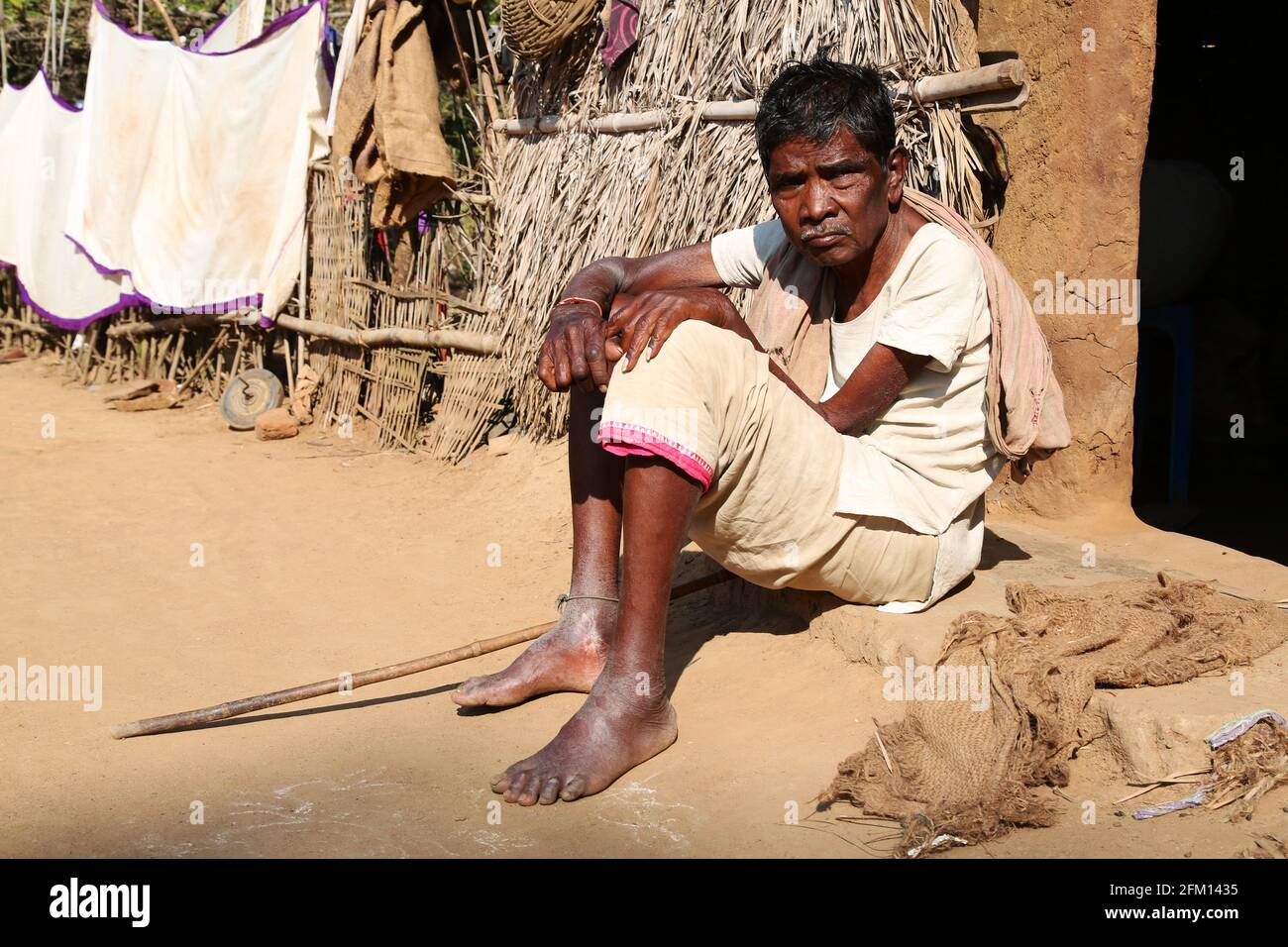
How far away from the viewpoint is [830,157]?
244 centimetres

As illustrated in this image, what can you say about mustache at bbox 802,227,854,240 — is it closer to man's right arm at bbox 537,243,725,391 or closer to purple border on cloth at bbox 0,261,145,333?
man's right arm at bbox 537,243,725,391

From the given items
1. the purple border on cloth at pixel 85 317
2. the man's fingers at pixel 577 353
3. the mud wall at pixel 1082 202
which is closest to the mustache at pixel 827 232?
the man's fingers at pixel 577 353

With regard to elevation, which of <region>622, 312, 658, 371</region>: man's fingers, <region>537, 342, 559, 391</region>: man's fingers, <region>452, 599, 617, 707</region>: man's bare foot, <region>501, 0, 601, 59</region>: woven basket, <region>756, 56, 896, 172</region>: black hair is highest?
<region>501, 0, 601, 59</region>: woven basket

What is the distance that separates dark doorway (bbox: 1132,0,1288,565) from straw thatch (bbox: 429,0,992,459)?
125 cm

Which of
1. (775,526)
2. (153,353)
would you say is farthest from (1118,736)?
(153,353)

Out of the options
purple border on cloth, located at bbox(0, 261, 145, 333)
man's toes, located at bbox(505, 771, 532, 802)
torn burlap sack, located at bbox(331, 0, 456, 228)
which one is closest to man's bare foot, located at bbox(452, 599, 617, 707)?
man's toes, located at bbox(505, 771, 532, 802)

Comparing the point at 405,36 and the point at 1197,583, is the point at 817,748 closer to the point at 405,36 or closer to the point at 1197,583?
the point at 1197,583

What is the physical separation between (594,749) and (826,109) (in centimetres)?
142

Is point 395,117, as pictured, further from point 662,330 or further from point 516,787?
point 516,787

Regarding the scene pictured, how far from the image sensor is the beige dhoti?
2223mm

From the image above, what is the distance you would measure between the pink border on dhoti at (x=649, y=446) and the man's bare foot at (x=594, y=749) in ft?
1.54

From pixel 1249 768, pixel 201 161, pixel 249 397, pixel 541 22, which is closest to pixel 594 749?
pixel 1249 768

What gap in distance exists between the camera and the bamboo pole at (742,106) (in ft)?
11.1

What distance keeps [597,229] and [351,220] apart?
223cm
